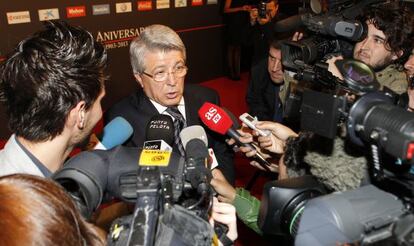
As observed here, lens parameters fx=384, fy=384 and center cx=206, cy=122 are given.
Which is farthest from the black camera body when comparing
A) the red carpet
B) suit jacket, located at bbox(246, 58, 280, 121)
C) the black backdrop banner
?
the black backdrop banner

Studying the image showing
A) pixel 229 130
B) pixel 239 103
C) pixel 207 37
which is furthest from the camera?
pixel 207 37

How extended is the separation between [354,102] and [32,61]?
2.91 ft

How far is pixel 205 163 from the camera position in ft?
2.92

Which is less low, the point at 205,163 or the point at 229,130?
the point at 205,163

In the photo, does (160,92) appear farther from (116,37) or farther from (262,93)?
(116,37)

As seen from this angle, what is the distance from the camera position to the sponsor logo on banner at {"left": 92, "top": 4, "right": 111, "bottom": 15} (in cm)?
419

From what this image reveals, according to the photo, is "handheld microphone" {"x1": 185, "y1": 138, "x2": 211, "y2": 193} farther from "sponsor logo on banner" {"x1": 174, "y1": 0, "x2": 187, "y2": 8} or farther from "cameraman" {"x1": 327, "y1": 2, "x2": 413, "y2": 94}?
"sponsor logo on banner" {"x1": 174, "y1": 0, "x2": 187, "y2": 8}

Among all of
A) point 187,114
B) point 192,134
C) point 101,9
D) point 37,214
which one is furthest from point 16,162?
point 101,9

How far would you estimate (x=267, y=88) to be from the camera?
107 inches

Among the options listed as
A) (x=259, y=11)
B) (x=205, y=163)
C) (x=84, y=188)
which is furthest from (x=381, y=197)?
(x=259, y=11)

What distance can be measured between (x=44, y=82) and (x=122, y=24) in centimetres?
352

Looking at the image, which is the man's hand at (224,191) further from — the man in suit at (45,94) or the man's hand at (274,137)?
the man in suit at (45,94)

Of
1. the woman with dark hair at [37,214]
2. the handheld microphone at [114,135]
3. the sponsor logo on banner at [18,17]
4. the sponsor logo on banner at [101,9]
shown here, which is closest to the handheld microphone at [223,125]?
the handheld microphone at [114,135]

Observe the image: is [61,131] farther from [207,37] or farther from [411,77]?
[207,37]
